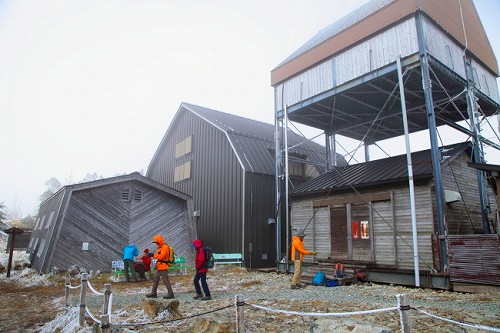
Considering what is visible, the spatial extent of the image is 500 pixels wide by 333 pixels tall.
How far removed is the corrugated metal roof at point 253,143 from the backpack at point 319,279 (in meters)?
7.81

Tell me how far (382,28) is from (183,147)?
55.4 ft

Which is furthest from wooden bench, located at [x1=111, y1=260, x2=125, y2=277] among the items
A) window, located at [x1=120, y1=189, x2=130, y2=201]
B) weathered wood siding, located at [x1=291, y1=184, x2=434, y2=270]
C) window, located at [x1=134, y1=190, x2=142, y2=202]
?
weathered wood siding, located at [x1=291, y1=184, x2=434, y2=270]

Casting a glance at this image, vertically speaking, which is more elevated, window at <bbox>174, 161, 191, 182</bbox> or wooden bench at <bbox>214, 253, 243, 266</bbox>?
window at <bbox>174, 161, 191, 182</bbox>

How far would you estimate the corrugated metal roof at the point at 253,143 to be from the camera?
73.3 feet

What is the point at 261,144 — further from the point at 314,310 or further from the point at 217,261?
the point at 314,310

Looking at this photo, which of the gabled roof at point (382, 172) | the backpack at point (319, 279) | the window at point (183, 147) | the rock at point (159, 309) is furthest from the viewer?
the window at point (183, 147)

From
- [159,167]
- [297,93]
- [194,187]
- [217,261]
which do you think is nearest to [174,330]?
[217,261]

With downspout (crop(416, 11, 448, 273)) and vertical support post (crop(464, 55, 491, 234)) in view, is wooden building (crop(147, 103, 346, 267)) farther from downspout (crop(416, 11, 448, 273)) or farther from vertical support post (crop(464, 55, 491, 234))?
vertical support post (crop(464, 55, 491, 234))

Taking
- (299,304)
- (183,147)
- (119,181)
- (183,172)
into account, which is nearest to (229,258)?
(119,181)

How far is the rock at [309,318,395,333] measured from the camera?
5738mm

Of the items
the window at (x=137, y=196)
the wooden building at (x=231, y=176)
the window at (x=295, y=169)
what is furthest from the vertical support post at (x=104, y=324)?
the window at (x=295, y=169)

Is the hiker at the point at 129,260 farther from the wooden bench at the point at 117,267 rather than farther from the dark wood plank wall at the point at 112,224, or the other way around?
the dark wood plank wall at the point at 112,224

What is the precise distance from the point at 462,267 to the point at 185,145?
66.3 feet

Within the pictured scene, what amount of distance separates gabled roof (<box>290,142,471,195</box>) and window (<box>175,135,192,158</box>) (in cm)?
1077
